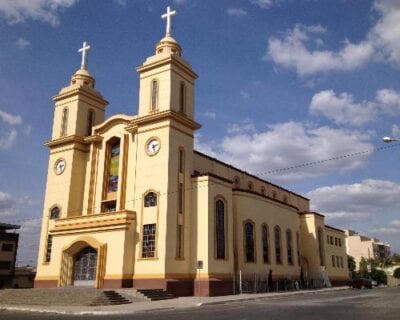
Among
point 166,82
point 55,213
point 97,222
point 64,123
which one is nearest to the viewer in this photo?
point 97,222

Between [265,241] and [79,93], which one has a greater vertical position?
[79,93]

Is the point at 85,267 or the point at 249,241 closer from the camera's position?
the point at 85,267

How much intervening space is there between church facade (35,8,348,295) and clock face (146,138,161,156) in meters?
0.09

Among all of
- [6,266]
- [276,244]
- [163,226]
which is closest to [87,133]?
[163,226]

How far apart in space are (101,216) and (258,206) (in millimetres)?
15230

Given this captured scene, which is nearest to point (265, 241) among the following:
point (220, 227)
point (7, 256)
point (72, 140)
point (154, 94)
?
point (220, 227)

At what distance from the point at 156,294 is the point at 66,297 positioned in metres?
5.77

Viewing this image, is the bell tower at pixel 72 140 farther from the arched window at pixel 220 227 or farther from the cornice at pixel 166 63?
the arched window at pixel 220 227

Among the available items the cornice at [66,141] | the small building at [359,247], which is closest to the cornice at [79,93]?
the cornice at [66,141]

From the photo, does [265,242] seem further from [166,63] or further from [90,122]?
[90,122]

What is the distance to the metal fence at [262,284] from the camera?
115 ft

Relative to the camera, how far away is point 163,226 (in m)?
31.3

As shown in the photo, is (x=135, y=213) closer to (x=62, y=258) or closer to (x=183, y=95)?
(x=62, y=258)

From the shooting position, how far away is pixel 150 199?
32.9 metres
